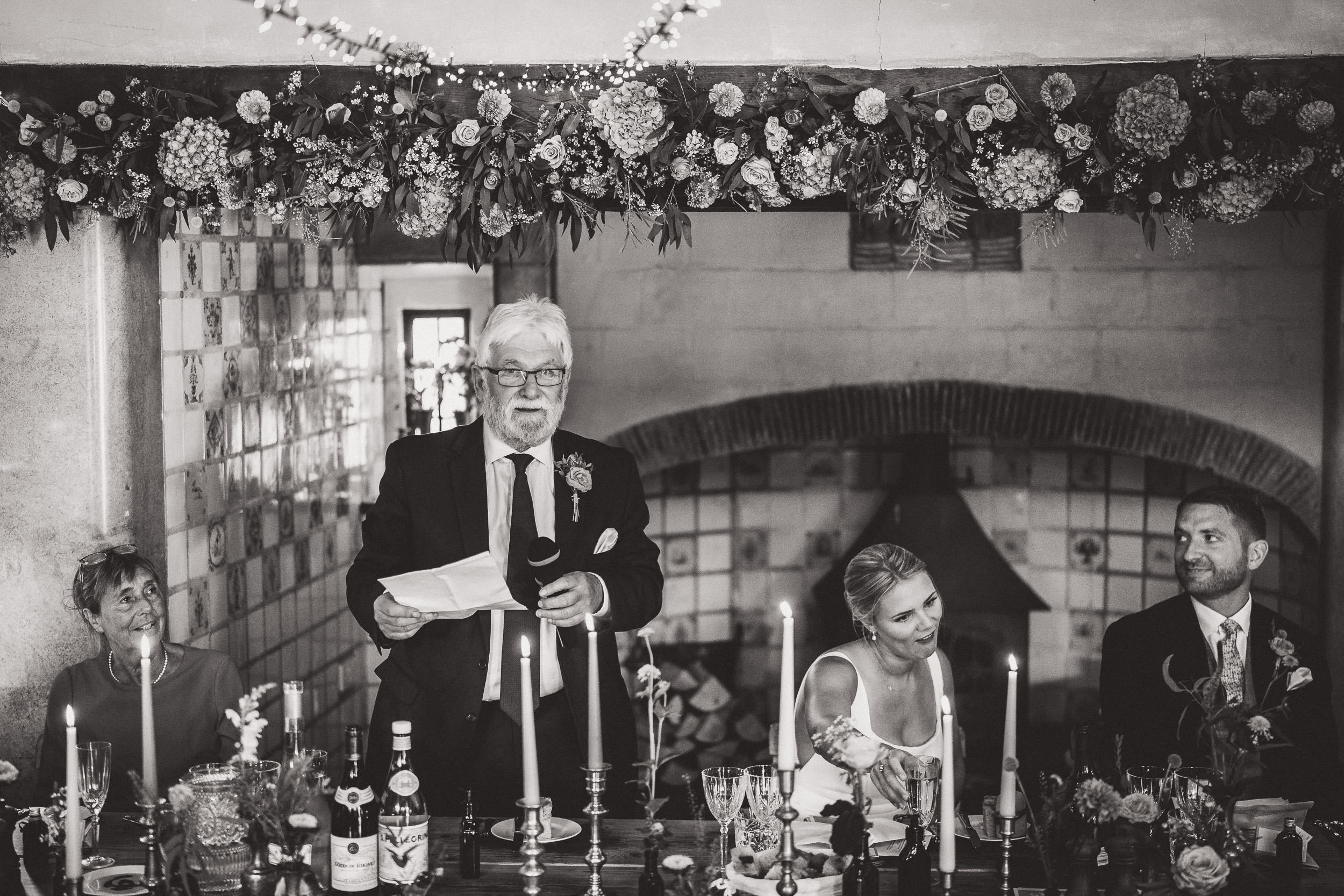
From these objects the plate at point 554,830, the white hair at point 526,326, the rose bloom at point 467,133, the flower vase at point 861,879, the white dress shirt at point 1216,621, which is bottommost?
the plate at point 554,830

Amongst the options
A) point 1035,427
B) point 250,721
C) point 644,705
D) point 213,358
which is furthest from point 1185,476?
point 250,721

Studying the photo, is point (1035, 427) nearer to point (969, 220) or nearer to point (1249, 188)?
point (969, 220)

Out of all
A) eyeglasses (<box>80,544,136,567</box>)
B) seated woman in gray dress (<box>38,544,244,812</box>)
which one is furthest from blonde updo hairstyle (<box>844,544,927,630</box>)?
eyeglasses (<box>80,544,136,567</box>)

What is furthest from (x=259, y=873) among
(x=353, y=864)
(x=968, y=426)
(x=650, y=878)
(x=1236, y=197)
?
(x=968, y=426)

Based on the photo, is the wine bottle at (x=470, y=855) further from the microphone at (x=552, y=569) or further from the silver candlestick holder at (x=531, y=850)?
the microphone at (x=552, y=569)

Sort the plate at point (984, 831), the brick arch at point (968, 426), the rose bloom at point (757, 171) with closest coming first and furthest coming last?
1. the plate at point (984, 831)
2. the rose bloom at point (757, 171)
3. the brick arch at point (968, 426)

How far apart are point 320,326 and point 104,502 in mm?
1615

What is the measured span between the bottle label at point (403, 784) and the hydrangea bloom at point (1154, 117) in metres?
2.06

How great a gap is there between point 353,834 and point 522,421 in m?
1.26

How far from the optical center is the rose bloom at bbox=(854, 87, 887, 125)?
10.4 feet

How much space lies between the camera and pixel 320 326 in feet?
16.9

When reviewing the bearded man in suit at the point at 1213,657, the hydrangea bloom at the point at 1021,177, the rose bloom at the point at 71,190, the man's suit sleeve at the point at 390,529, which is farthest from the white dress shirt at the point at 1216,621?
the rose bloom at the point at 71,190

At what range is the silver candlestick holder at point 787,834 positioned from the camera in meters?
2.01

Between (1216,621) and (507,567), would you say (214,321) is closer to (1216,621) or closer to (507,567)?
(507,567)
